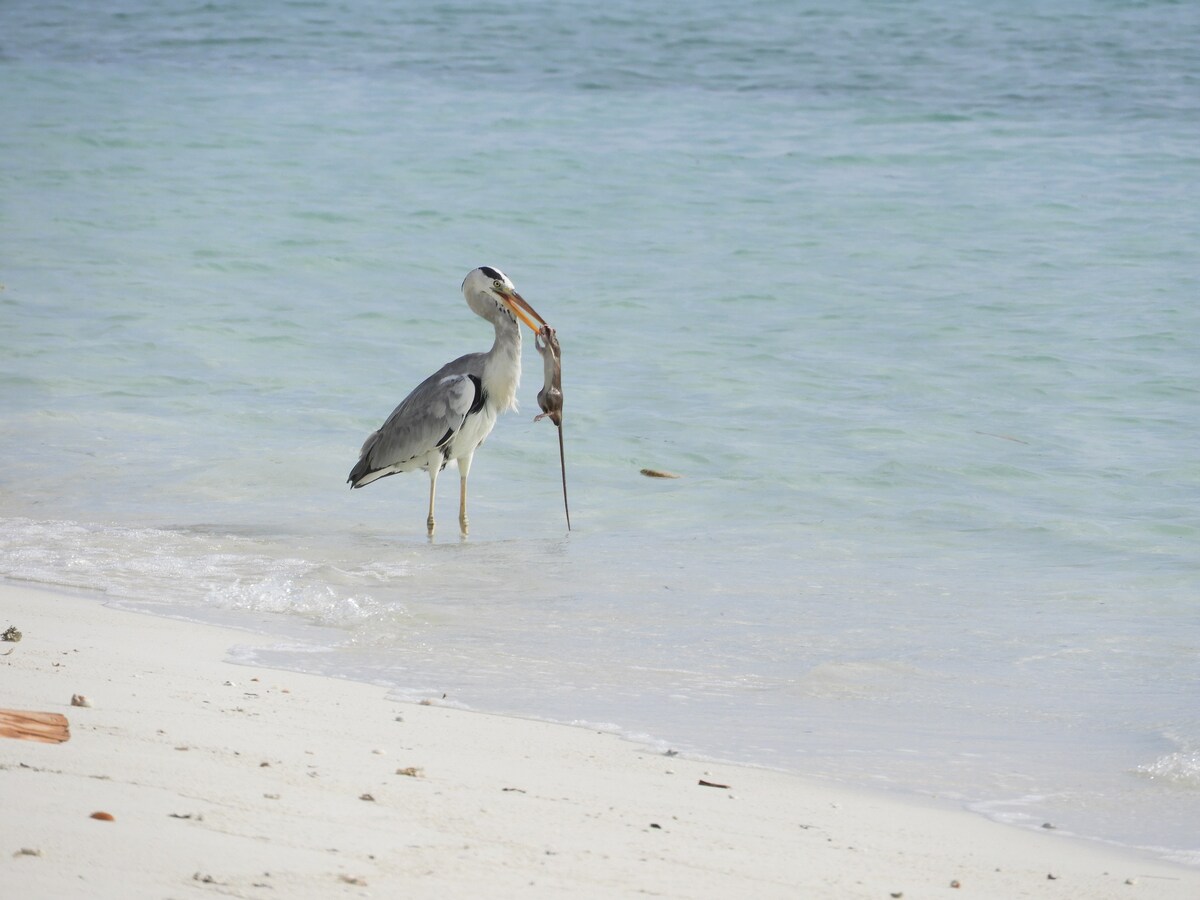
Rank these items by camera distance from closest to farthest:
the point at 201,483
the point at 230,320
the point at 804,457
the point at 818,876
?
the point at 818,876 → the point at 201,483 → the point at 804,457 → the point at 230,320

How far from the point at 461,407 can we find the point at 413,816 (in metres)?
4.89

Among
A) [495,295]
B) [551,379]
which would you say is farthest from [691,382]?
[551,379]

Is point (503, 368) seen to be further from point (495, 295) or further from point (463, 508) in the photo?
point (463, 508)

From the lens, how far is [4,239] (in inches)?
627

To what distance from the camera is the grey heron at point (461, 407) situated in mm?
8039

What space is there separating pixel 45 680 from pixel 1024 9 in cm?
2778

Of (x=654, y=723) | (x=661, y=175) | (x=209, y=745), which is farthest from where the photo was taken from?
(x=661, y=175)

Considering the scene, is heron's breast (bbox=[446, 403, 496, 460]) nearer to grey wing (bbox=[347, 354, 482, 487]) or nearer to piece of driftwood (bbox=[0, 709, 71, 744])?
grey wing (bbox=[347, 354, 482, 487])

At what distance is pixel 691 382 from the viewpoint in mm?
10930

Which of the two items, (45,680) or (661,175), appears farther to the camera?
(661,175)

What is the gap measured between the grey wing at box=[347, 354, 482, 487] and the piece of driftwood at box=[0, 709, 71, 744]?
14.3 feet

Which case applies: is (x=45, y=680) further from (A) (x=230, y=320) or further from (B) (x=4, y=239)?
(B) (x=4, y=239)

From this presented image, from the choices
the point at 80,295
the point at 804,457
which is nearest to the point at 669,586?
the point at 804,457

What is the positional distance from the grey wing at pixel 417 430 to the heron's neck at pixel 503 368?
0.27 feet
